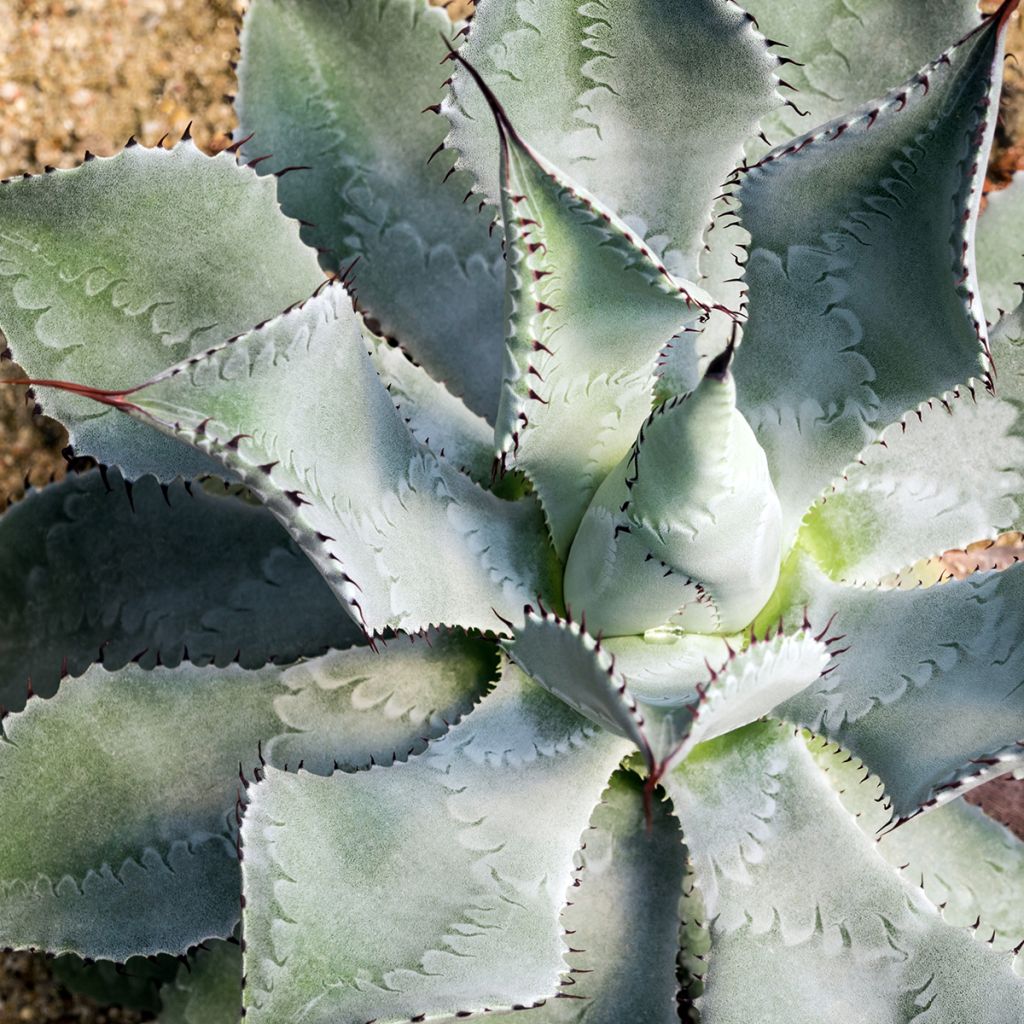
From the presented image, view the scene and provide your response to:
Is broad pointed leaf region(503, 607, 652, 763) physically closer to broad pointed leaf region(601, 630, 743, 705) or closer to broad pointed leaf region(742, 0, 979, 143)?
broad pointed leaf region(601, 630, 743, 705)

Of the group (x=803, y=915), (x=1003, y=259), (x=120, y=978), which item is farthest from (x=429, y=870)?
(x=1003, y=259)

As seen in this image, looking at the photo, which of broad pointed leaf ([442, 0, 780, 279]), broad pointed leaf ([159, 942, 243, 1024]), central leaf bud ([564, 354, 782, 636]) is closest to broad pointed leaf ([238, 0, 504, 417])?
broad pointed leaf ([442, 0, 780, 279])

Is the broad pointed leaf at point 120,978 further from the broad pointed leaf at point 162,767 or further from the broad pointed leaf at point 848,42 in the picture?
the broad pointed leaf at point 848,42

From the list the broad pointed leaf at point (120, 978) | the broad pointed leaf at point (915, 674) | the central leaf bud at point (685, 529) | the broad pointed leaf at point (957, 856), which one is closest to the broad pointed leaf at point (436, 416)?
the central leaf bud at point (685, 529)

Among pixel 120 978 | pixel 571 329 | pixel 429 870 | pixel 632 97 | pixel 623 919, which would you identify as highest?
pixel 632 97

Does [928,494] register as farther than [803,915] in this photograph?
Yes

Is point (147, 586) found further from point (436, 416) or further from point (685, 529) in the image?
point (685, 529)

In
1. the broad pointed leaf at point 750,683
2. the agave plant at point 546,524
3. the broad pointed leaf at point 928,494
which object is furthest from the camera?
the broad pointed leaf at point 928,494
